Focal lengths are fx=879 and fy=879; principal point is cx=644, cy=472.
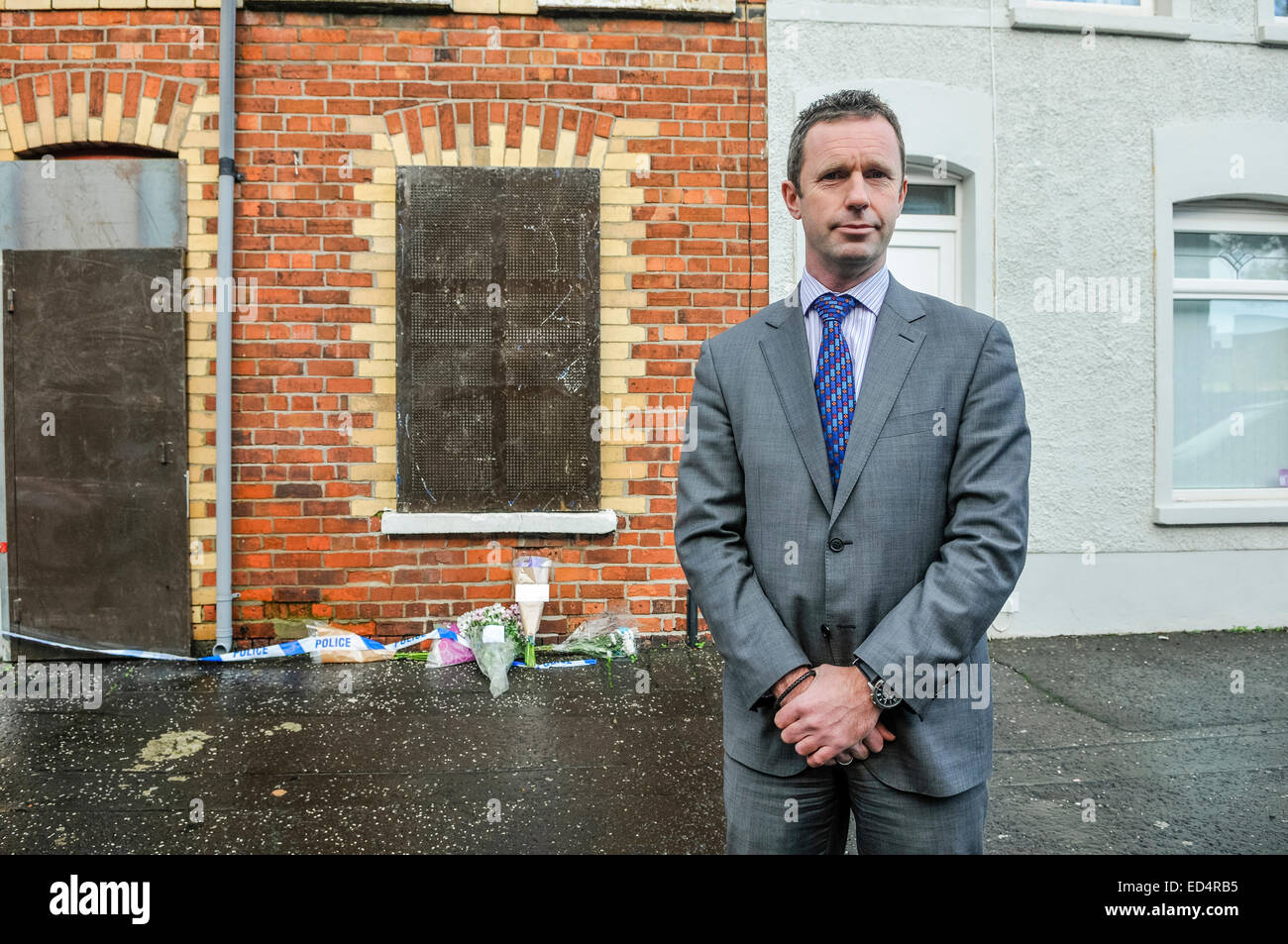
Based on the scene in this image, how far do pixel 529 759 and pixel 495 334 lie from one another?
2.69m

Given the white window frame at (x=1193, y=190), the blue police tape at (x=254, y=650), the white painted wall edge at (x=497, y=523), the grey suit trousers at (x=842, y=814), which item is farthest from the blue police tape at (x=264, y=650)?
the white window frame at (x=1193, y=190)

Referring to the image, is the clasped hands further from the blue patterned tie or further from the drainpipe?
the drainpipe

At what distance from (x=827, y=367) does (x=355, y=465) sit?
13.9ft

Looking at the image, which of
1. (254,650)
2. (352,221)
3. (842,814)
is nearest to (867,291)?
(842,814)

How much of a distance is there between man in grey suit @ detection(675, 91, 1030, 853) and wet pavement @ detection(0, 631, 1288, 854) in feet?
5.20

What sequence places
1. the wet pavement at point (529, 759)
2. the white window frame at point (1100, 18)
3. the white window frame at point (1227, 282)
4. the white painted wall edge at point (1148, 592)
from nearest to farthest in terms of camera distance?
the wet pavement at point (529, 759)
the white window frame at point (1100, 18)
the white painted wall edge at point (1148, 592)
the white window frame at point (1227, 282)

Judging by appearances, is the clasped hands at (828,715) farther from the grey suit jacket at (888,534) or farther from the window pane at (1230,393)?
the window pane at (1230,393)

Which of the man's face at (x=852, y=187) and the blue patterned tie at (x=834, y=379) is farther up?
the man's face at (x=852, y=187)

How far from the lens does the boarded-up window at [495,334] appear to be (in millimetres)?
5484

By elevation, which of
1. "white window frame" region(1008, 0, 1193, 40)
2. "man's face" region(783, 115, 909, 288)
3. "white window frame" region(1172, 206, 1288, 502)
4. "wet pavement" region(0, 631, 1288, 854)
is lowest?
"wet pavement" region(0, 631, 1288, 854)

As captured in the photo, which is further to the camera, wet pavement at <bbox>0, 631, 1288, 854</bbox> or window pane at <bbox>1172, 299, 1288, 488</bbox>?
window pane at <bbox>1172, 299, 1288, 488</bbox>

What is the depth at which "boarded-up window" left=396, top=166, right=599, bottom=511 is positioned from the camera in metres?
5.48

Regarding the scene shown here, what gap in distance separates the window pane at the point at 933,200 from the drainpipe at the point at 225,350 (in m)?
4.40

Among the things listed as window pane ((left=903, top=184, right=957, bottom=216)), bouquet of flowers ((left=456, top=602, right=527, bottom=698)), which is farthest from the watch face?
window pane ((left=903, top=184, right=957, bottom=216))
